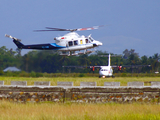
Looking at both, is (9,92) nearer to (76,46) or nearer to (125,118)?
(125,118)

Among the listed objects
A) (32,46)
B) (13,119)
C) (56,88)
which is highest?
(32,46)

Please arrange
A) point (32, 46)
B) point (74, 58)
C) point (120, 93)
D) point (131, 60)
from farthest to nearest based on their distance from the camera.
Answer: point (131, 60), point (74, 58), point (32, 46), point (120, 93)

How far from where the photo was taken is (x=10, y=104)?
17469 millimetres

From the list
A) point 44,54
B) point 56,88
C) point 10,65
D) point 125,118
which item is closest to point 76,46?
point 44,54

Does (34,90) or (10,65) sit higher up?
(10,65)

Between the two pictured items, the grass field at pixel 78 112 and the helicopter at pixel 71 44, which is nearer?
the grass field at pixel 78 112

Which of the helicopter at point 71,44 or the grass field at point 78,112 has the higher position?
the helicopter at point 71,44

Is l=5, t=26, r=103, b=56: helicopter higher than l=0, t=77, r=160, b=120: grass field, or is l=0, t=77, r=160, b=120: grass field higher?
l=5, t=26, r=103, b=56: helicopter

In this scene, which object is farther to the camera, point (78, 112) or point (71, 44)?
point (71, 44)

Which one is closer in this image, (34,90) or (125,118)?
(125,118)

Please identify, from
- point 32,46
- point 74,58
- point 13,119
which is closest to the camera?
point 13,119

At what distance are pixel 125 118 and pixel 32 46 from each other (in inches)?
1167

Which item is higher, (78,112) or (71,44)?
(71,44)

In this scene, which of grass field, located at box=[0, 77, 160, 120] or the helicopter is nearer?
grass field, located at box=[0, 77, 160, 120]
